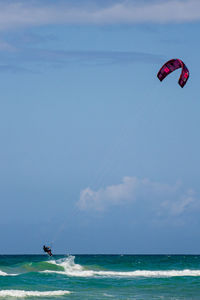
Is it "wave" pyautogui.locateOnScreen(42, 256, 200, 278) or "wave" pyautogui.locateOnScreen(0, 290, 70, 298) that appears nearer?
"wave" pyautogui.locateOnScreen(0, 290, 70, 298)

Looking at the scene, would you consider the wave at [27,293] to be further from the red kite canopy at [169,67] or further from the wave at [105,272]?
the wave at [105,272]

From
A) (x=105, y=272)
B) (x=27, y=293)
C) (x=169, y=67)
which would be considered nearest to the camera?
(x=27, y=293)

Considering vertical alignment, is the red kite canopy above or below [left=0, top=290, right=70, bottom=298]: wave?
above

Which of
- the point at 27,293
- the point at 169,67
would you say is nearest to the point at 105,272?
the point at 27,293

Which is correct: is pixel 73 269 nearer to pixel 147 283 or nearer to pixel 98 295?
pixel 147 283

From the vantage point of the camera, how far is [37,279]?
109 ft

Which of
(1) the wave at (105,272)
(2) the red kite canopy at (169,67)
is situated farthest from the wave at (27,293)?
(1) the wave at (105,272)

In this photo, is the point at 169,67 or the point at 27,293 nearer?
the point at 27,293

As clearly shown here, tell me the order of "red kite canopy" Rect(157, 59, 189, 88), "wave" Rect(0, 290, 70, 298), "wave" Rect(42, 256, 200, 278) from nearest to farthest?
1. "wave" Rect(0, 290, 70, 298)
2. "red kite canopy" Rect(157, 59, 189, 88)
3. "wave" Rect(42, 256, 200, 278)

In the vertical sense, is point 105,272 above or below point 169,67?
below

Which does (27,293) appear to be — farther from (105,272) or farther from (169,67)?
(105,272)

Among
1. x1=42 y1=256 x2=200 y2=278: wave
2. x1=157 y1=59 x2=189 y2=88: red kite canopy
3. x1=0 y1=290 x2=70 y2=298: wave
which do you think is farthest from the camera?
x1=42 y1=256 x2=200 y2=278: wave

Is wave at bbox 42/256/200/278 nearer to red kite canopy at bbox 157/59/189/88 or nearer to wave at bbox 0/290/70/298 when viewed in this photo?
wave at bbox 0/290/70/298

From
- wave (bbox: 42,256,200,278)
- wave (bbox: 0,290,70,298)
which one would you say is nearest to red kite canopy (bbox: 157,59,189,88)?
wave (bbox: 0,290,70,298)
